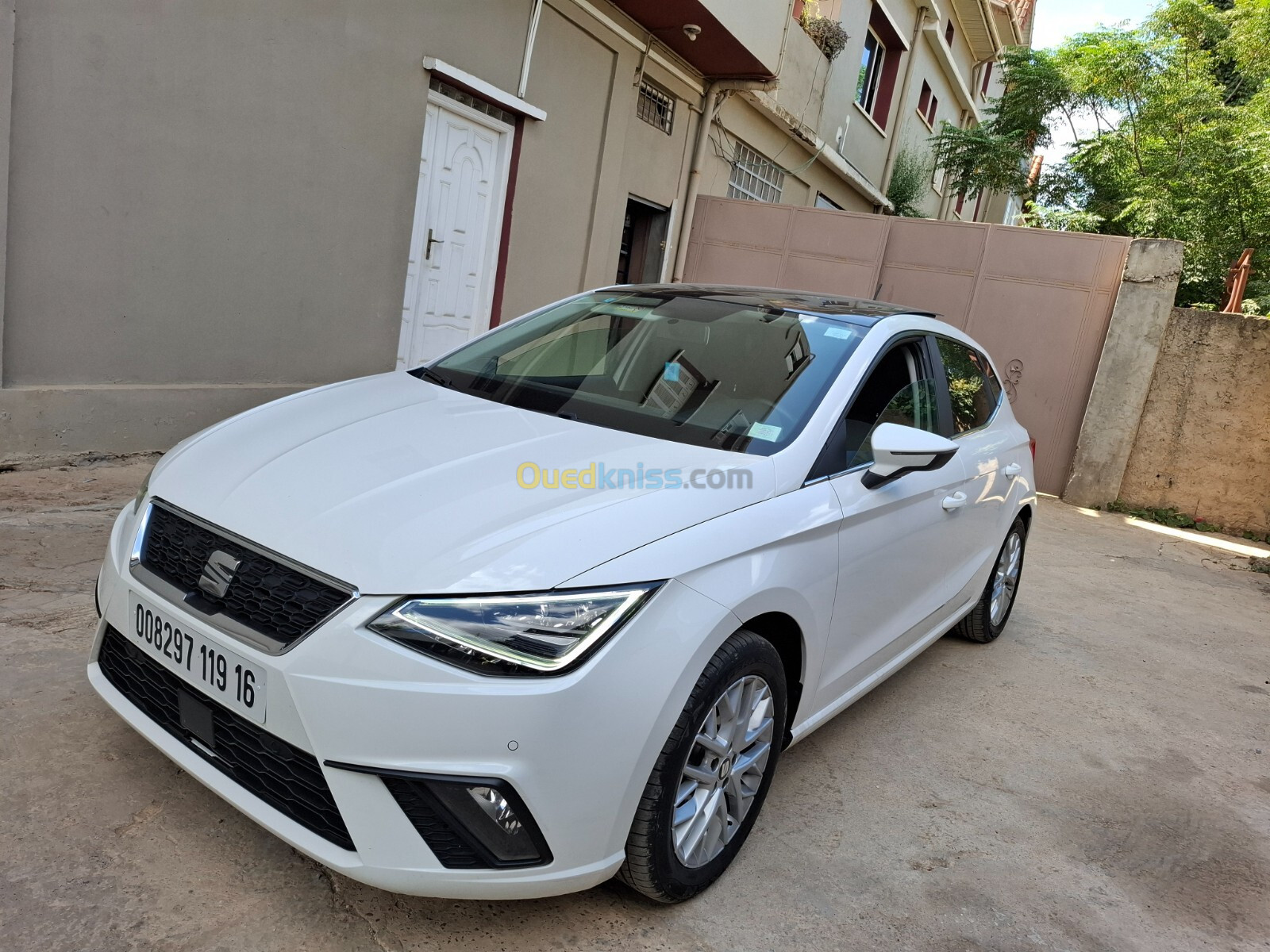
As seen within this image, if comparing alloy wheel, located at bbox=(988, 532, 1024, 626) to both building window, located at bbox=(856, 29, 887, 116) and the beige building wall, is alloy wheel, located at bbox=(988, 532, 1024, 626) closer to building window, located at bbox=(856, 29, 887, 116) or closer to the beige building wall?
the beige building wall

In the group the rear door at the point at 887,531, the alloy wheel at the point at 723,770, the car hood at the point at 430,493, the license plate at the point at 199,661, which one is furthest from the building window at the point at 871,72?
the license plate at the point at 199,661

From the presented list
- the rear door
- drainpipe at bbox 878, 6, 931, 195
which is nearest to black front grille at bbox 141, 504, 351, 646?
the rear door

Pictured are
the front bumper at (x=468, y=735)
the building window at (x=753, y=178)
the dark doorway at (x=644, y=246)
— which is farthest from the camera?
the building window at (x=753, y=178)

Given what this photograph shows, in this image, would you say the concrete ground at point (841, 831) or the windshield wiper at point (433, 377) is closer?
the concrete ground at point (841, 831)

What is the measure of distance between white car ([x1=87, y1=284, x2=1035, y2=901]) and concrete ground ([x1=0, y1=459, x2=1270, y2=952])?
0.25 meters

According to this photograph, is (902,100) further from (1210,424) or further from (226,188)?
(226,188)

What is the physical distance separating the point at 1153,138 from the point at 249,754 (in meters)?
15.7

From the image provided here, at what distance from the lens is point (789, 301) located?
342cm

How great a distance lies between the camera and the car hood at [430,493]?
1895 mm

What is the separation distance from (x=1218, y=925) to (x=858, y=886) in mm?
1042

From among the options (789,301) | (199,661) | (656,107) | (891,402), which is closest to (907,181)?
(656,107)

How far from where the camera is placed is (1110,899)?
2.59m

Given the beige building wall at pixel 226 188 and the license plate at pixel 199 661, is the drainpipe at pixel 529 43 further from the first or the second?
the license plate at pixel 199 661

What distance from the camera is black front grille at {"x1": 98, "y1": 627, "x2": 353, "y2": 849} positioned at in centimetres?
187
